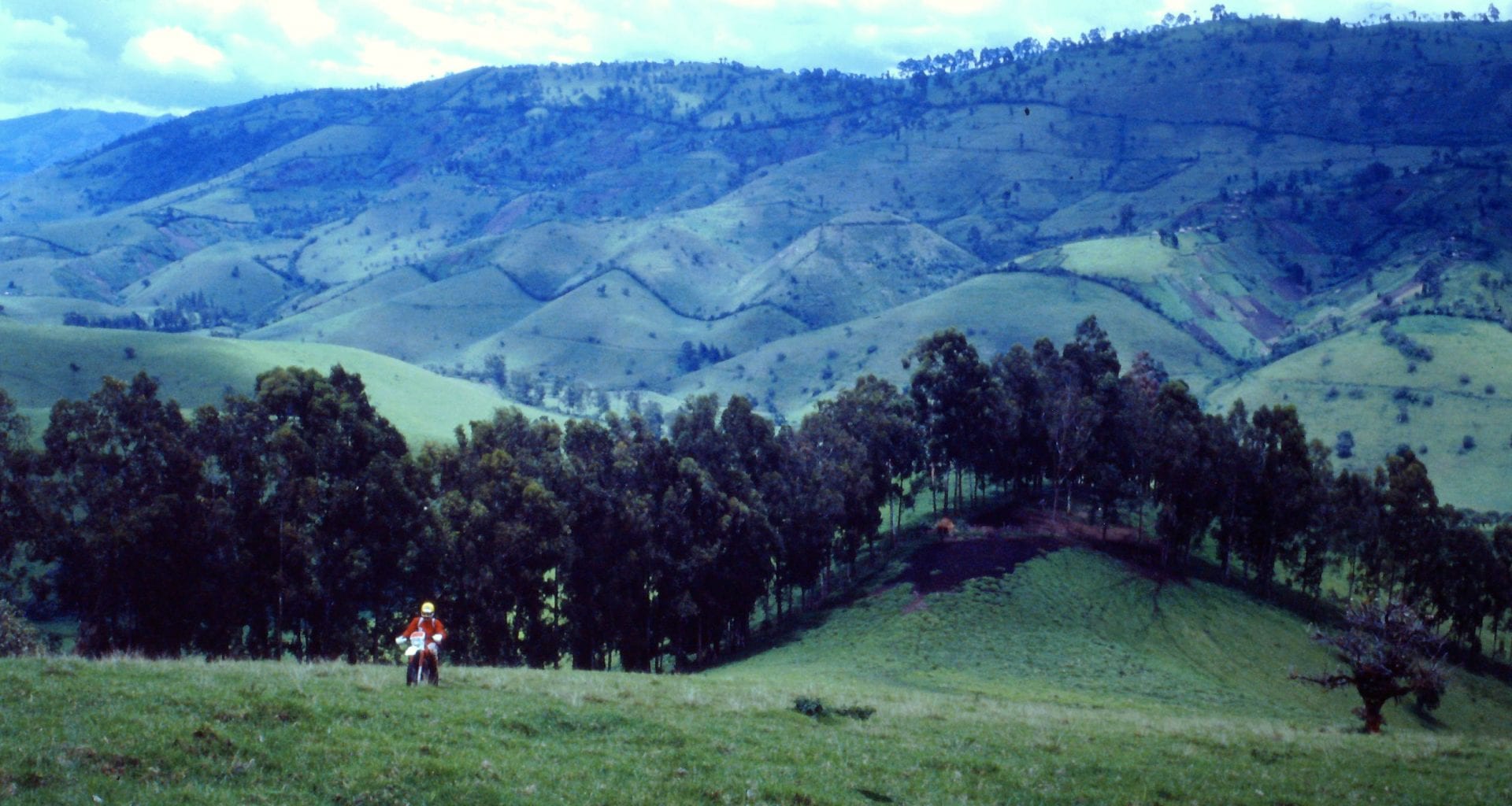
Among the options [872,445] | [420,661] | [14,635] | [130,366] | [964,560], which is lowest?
[14,635]

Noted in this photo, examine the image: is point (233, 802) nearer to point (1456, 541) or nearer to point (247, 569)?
point (247, 569)

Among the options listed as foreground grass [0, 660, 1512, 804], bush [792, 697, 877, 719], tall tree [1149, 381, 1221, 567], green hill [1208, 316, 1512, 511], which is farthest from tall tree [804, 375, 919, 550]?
green hill [1208, 316, 1512, 511]

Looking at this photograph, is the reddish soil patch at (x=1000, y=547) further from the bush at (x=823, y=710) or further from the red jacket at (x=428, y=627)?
the red jacket at (x=428, y=627)

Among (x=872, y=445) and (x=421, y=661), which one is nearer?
(x=421, y=661)

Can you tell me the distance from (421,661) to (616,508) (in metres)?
35.9

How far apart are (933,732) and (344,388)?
39.1 m

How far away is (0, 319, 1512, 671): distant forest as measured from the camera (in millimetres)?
48406

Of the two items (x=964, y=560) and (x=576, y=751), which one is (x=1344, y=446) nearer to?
(x=964, y=560)

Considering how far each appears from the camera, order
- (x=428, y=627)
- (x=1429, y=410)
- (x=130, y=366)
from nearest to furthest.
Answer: (x=428, y=627), (x=130, y=366), (x=1429, y=410)

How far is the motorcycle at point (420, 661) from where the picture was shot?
2497 cm

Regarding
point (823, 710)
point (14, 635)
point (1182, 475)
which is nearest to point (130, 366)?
point (14, 635)

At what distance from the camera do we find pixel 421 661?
83.1 ft

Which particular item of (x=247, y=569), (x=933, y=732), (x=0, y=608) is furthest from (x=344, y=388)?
(x=933, y=732)

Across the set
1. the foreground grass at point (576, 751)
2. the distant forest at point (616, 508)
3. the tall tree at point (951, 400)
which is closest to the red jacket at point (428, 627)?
the foreground grass at point (576, 751)
